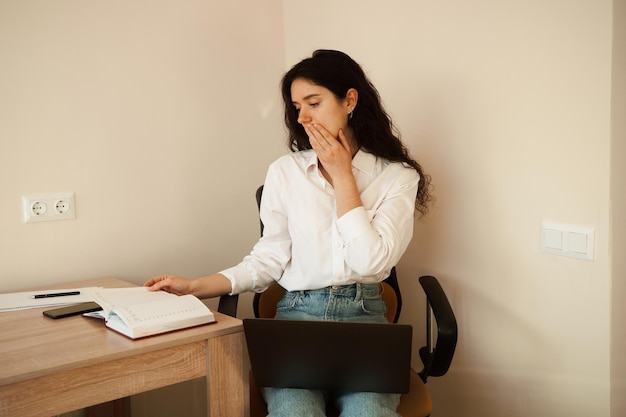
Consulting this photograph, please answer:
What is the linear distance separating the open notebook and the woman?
5.4 inches

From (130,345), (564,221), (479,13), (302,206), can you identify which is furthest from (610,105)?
(130,345)

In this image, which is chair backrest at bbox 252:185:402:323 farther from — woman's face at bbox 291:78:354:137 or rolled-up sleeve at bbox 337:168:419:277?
woman's face at bbox 291:78:354:137

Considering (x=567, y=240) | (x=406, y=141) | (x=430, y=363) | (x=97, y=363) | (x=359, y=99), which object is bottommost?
(x=430, y=363)

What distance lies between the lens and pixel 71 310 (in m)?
Result: 1.43

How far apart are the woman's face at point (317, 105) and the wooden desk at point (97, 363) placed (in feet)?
1.86

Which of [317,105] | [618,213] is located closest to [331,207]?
[317,105]

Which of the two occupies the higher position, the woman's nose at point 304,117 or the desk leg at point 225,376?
the woman's nose at point 304,117

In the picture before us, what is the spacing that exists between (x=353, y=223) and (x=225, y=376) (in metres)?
0.46

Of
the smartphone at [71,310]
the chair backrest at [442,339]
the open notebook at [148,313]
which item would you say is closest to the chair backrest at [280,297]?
the chair backrest at [442,339]

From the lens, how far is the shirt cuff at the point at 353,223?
4.64ft

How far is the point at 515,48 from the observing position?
1562mm

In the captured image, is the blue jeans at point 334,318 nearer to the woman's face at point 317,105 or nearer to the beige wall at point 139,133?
the woman's face at point 317,105

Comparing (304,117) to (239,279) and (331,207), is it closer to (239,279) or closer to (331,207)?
(331,207)

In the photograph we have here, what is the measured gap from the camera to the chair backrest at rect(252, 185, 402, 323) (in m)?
1.69
